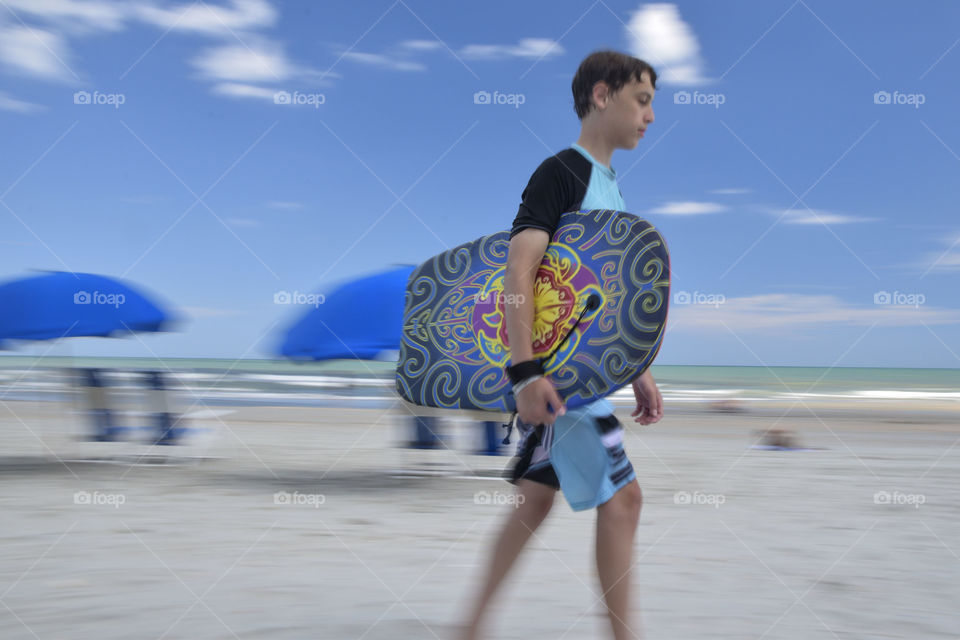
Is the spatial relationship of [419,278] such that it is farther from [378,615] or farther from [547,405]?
[378,615]

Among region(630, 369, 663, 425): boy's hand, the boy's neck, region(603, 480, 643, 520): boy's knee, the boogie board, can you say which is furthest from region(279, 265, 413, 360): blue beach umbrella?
region(603, 480, 643, 520): boy's knee

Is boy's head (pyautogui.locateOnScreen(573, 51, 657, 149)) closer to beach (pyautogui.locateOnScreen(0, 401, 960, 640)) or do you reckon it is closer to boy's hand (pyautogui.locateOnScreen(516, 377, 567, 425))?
boy's hand (pyautogui.locateOnScreen(516, 377, 567, 425))

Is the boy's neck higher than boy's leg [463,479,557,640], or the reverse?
the boy's neck

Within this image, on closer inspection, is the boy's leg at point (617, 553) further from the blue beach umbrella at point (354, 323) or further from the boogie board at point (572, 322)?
the blue beach umbrella at point (354, 323)

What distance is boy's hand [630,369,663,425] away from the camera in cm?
231

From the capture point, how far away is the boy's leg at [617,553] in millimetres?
2002

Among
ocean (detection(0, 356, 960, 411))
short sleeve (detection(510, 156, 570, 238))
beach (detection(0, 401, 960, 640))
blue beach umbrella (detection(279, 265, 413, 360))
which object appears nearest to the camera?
short sleeve (detection(510, 156, 570, 238))

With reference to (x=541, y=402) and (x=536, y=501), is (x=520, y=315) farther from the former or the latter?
(x=536, y=501)

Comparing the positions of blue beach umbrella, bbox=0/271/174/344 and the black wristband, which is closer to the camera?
the black wristband

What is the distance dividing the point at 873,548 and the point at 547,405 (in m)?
3.27

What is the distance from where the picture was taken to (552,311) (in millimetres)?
1968

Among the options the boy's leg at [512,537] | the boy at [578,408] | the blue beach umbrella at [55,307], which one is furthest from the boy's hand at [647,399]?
the blue beach umbrella at [55,307]

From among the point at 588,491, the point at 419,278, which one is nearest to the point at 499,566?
the point at 588,491

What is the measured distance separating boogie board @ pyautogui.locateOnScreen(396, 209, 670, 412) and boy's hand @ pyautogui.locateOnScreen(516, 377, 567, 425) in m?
0.07
